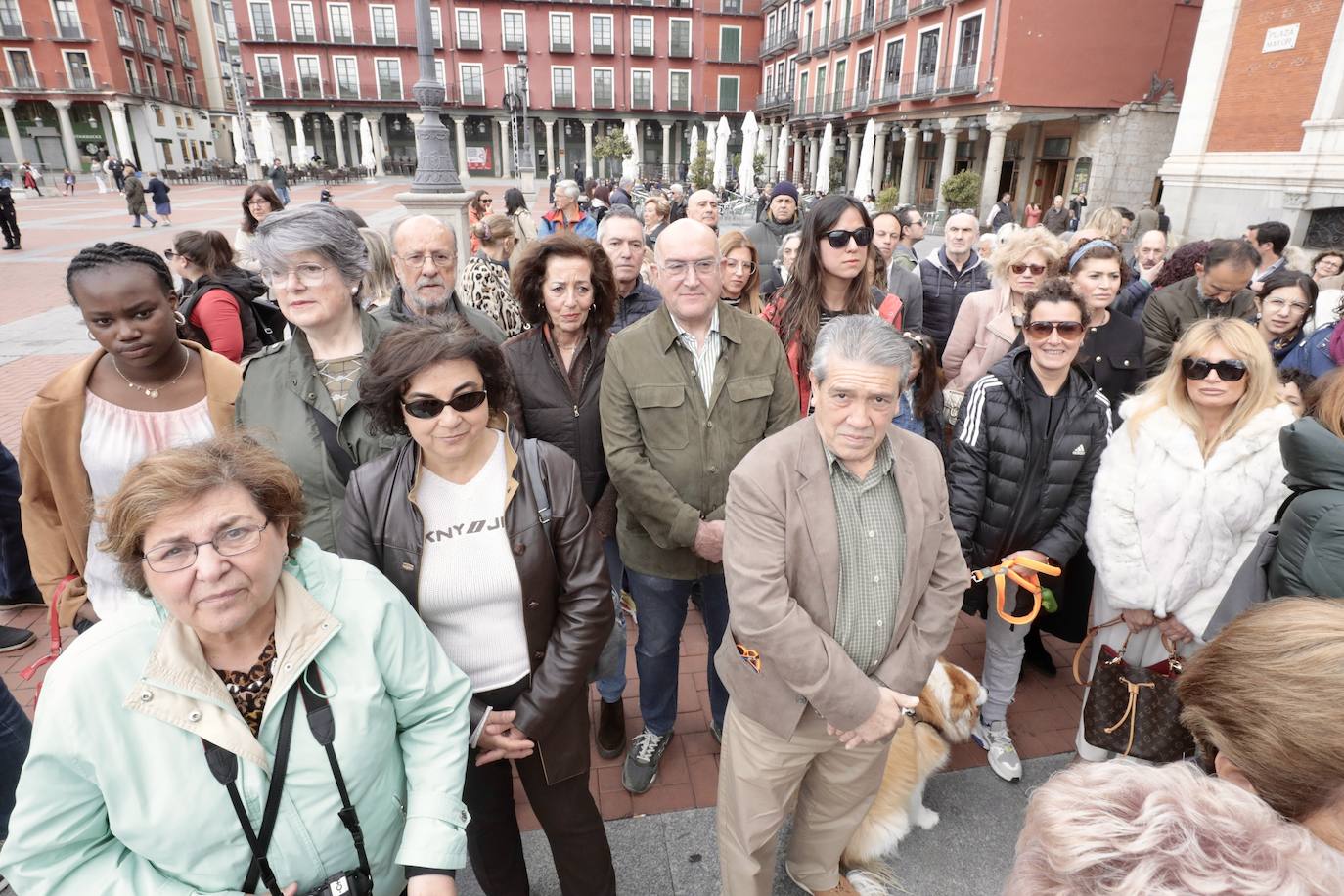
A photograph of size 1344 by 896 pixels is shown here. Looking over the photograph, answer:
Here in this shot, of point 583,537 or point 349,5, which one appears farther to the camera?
point 349,5

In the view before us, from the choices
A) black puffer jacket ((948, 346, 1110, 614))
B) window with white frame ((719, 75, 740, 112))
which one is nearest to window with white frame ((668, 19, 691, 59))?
window with white frame ((719, 75, 740, 112))

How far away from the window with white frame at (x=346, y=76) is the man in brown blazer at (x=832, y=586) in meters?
53.5

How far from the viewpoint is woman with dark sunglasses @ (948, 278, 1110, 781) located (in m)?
2.76

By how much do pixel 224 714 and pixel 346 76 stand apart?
178ft

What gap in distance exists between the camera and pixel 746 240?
4203 mm

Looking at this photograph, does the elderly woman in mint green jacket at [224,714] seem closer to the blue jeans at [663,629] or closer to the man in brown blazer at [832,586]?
the man in brown blazer at [832,586]

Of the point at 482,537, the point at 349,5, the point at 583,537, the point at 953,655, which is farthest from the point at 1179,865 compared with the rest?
the point at 349,5

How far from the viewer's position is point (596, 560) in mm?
2031

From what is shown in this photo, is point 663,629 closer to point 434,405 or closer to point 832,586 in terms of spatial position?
point 832,586

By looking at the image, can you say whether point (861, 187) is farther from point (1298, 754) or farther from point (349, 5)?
point (349, 5)

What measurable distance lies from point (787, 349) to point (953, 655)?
1964 millimetres

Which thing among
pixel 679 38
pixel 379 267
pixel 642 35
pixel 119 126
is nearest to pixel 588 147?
pixel 642 35

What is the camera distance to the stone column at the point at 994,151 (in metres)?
22.0

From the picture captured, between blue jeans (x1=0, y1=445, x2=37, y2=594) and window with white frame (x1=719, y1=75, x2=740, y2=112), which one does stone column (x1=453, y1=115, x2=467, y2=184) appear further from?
blue jeans (x1=0, y1=445, x2=37, y2=594)
